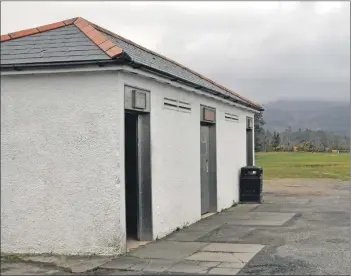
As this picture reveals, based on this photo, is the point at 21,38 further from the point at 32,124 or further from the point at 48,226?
the point at 48,226

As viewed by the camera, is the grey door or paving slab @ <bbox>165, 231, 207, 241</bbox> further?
the grey door

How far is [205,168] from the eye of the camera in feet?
47.5

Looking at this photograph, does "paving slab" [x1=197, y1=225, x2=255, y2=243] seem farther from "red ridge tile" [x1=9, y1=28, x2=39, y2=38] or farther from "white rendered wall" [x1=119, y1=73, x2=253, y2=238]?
"red ridge tile" [x1=9, y1=28, x2=39, y2=38]

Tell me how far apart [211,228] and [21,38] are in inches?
225

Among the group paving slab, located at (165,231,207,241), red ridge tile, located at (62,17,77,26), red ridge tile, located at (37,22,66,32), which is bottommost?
paving slab, located at (165,231,207,241)

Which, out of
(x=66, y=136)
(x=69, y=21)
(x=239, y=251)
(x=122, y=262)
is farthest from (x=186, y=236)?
(x=69, y=21)

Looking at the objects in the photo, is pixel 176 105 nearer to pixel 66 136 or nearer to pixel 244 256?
pixel 66 136

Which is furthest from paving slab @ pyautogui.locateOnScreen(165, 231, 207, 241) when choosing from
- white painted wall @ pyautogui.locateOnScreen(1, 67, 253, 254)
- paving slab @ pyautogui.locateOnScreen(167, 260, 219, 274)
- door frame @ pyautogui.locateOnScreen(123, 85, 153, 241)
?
paving slab @ pyautogui.locateOnScreen(167, 260, 219, 274)

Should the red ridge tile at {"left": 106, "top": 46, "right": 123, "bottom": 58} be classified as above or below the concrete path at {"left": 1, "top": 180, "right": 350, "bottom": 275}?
above

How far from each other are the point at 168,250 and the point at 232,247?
1178 millimetres

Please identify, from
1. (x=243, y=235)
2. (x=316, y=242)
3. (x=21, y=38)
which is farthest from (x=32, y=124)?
(x=316, y=242)

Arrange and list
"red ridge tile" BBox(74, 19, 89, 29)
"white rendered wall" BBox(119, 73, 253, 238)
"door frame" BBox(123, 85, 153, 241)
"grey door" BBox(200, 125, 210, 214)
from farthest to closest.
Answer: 1. "grey door" BBox(200, 125, 210, 214)
2. "white rendered wall" BBox(119, 73, 253, 238)
3. "door frame" BBox(123, 85, 153, 241)
4. "red ridge tile" BBox(74, 19, 89, 29)

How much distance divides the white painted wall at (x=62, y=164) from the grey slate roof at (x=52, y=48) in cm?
30

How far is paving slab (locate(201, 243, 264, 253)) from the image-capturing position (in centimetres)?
936
